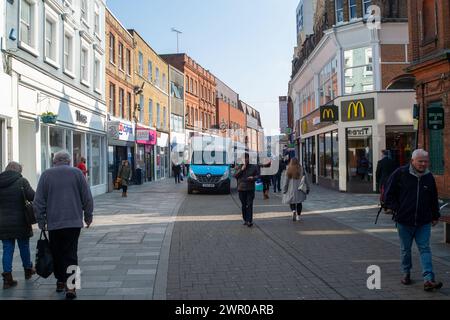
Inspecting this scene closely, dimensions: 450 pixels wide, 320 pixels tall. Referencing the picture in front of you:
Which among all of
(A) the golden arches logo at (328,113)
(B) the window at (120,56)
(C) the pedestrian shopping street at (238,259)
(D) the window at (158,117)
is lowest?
(C) the pedestrian shopping street at (238,259)

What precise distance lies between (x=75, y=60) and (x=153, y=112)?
54.5 ft

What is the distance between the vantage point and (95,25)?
2386 centimetres

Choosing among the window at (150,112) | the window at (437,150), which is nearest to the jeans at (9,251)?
the window at (437,150)

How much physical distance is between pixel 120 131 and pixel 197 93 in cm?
2849

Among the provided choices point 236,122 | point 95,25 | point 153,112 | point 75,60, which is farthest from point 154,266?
point 236,122

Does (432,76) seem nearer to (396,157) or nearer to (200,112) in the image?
(396,157)

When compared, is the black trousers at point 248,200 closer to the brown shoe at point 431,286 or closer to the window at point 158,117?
the brown shoe at point 431,286

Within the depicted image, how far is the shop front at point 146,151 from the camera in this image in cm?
3156

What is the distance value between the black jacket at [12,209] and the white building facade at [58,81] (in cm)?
801

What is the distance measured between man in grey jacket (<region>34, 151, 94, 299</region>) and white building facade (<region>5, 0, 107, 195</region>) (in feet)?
28.9

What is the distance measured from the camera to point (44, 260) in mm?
6035

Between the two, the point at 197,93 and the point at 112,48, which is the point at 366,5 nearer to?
the point at 112,48

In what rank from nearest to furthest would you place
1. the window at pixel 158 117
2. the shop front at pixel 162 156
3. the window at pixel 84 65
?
1. the window at pixel 84 65
2. the window at pixel 158 117
3. the shop front at pixel 162 156

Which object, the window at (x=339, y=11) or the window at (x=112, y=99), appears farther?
the window at (x=112, y=99)
